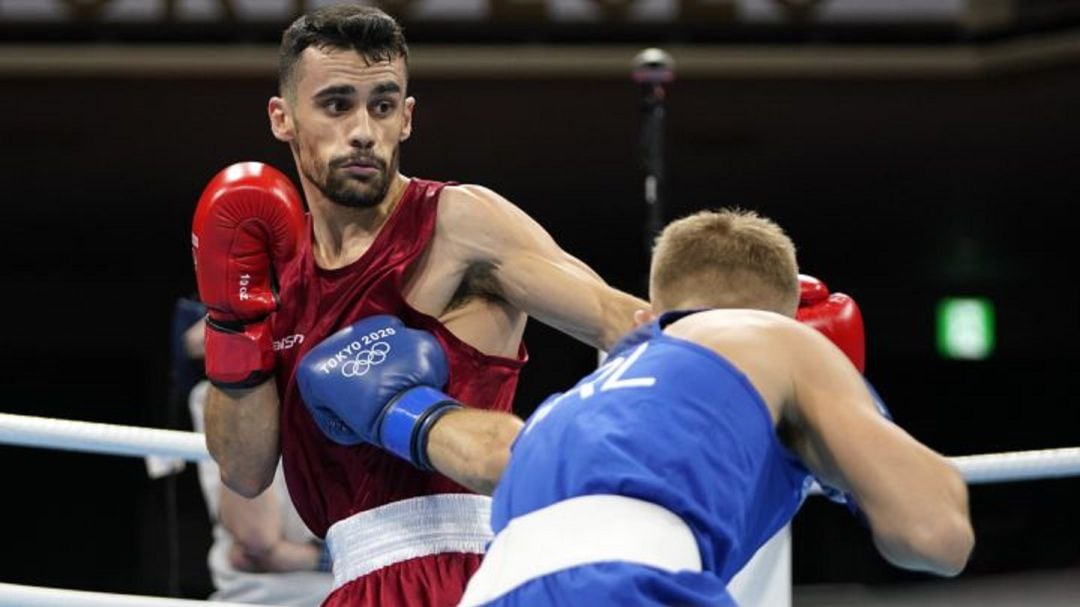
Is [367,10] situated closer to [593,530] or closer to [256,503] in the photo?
[593,530]

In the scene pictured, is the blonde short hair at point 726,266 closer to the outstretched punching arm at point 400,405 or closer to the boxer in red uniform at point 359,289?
the outstretched punching arm at point 400,405

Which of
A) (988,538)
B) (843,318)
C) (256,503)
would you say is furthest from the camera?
(988,538)

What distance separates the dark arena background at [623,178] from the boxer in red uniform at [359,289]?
331cm

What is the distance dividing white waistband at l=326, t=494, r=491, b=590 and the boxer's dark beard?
0.40m

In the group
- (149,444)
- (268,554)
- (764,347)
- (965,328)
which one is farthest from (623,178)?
(764,347)

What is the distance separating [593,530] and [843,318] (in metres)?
0.68

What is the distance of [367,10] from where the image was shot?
2.40 meters

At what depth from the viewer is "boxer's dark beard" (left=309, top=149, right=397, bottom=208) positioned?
7.65ft

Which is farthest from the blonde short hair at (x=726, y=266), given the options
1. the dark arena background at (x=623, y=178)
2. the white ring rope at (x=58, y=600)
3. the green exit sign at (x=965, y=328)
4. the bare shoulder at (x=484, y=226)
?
the green exit sign at (x=965, y=328)

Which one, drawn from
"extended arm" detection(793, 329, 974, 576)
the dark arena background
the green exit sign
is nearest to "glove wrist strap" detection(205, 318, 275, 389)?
"extended arm" detection(793, 329, 974, 576)

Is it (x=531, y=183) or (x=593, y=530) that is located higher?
(x=593, y=530)

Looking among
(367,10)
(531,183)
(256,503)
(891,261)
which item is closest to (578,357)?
(531,183)

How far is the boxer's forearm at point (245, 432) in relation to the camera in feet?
7.69

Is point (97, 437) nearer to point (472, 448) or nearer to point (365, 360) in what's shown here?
point (365, 360)
